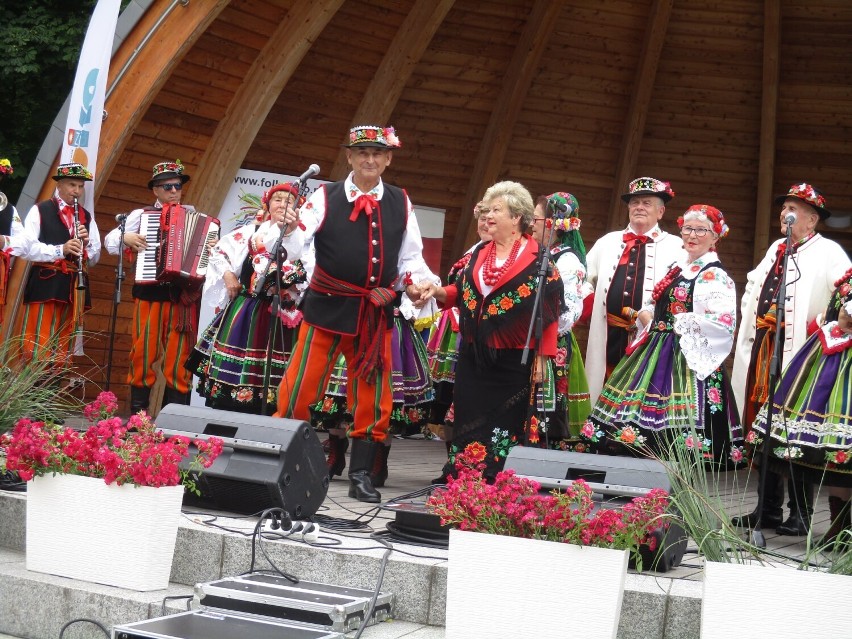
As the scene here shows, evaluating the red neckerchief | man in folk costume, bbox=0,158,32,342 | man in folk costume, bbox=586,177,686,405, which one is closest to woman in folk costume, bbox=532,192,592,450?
man in folk costume, bbox=586,177,686,405

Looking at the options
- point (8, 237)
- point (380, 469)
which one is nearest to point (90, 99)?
point (8, 237)

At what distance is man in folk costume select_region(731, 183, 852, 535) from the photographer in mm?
5125

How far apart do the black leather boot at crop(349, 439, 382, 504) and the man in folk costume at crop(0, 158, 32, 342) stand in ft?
10.6

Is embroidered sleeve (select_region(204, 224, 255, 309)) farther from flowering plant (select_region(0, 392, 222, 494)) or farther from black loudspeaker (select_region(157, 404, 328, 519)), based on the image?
flowering plant (select_region(0, 392, 222, 494))

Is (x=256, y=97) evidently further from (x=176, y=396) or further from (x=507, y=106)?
(x=176, y=396)

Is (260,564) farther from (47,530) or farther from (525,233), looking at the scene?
(525,233)

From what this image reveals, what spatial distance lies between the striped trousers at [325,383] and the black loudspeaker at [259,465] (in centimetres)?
69

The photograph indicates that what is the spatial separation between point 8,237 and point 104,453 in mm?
4172

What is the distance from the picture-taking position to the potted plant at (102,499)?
337 centimetres

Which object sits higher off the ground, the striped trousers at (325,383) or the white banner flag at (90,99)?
the white banner flag at (90,99)

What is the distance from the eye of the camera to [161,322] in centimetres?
715

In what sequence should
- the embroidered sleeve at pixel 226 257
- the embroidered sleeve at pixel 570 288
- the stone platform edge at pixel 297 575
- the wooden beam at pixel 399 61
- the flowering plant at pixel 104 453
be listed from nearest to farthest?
1. the stone platform edge at pixel 297 575
2. the flowering plant at pixel 104 453
3. the embroidered sleeve at pixel 570 288
4. the embroidered sleeve at pixel 226 257
5. the wooden beam at pixel 399 61

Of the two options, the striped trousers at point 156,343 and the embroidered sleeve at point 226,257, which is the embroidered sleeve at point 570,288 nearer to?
the embroidered sleeve at point 226,257

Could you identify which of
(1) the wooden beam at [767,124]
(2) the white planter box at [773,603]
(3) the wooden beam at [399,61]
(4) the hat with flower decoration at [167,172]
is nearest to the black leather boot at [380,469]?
(4) the hat with flower decoration at [167,172]
